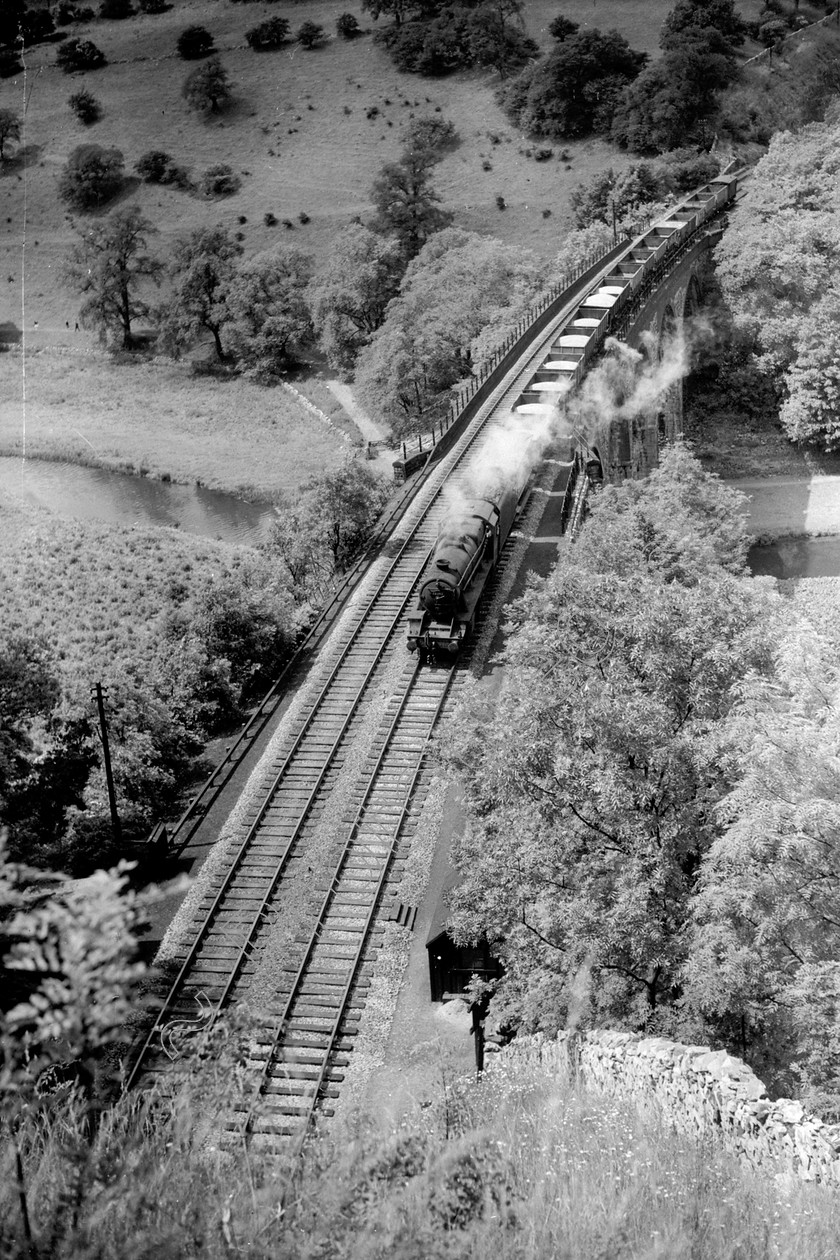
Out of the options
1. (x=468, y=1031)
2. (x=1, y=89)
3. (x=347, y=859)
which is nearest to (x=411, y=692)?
(x=347, y=859)

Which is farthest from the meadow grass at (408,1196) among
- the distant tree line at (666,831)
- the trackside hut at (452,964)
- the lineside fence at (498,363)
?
the lineside fence at (498,363)

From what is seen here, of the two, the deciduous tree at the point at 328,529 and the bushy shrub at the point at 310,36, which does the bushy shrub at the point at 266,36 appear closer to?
the bushy shrub at the point at 310,36

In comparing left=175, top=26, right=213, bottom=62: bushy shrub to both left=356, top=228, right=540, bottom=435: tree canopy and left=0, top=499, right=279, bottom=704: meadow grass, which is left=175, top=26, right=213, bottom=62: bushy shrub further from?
left=0, top=499, right=279, bottom=704: meadow grass

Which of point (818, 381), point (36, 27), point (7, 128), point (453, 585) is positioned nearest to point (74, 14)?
point (36, 27)

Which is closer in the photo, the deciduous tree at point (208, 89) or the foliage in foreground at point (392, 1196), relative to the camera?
the foliage in foreground at point (392, 1196)

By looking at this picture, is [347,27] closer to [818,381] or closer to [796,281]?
[796,281]

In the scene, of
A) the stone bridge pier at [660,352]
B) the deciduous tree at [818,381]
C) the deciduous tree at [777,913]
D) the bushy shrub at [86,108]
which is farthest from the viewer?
the bushy shrub at [86,108]

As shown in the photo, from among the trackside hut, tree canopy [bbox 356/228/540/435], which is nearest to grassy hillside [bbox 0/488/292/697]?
tree canopy [bbox 356/228/540/435]
